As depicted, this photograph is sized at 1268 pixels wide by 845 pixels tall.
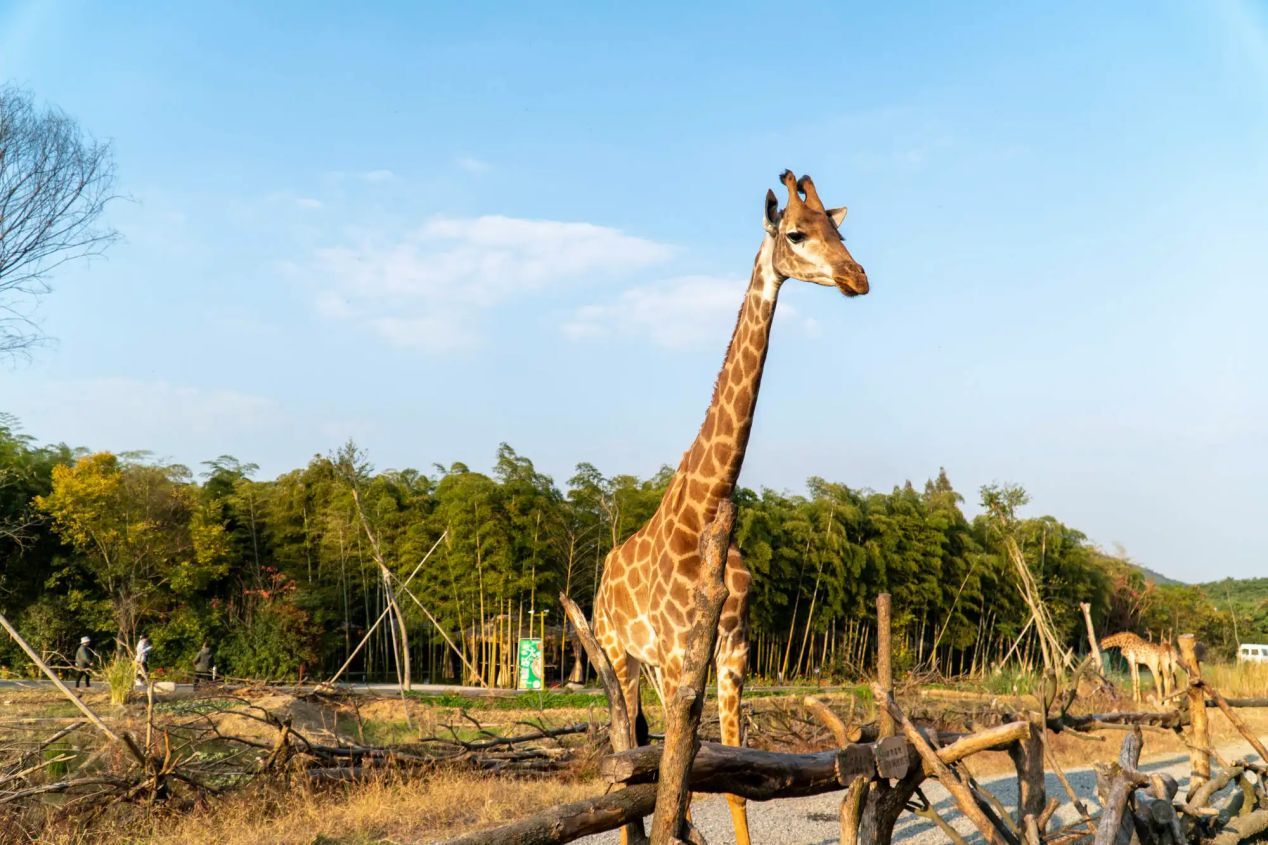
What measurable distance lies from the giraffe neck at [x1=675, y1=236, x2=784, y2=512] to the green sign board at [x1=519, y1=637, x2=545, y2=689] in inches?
524

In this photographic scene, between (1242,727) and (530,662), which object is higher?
(1242,727)

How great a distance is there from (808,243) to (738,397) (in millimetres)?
857

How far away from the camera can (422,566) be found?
18.0 meters

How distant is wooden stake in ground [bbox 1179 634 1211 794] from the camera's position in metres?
5.52

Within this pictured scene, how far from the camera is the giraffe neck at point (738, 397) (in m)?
5.16

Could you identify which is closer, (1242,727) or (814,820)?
(1242,727)

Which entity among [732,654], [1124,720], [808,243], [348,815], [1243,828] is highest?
[808,243]

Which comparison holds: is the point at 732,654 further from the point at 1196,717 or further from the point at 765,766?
the point at 1196,717

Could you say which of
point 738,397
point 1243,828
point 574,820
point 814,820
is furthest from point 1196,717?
point 574,820

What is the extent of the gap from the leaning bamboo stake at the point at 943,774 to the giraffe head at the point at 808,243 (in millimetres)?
1681

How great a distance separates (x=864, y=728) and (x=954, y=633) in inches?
771

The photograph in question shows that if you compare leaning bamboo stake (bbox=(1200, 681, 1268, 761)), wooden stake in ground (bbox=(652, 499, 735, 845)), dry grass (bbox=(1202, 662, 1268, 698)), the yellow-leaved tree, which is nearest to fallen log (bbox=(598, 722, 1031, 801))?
wooden stake in ground (bbox=(652, 499, 735, 845))

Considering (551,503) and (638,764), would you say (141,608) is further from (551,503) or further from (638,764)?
(638,764)

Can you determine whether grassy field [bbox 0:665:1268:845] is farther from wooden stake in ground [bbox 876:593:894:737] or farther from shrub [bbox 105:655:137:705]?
wooden stake in ground [bbox 876:593:894:737]
